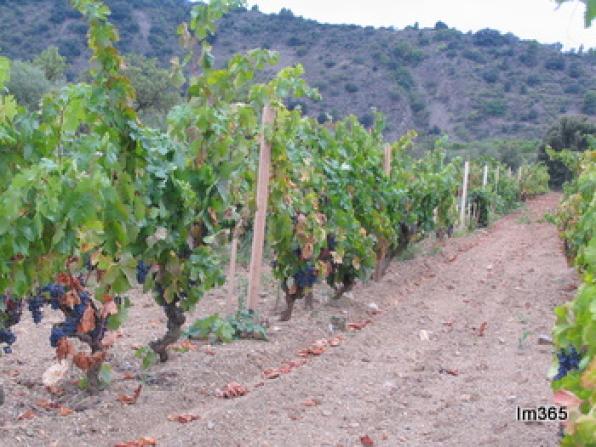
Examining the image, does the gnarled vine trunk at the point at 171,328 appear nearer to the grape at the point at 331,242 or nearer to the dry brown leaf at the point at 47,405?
the dry brown leaf at the point at 47,405

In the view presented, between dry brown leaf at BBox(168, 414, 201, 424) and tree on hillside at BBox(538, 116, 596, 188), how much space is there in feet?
104

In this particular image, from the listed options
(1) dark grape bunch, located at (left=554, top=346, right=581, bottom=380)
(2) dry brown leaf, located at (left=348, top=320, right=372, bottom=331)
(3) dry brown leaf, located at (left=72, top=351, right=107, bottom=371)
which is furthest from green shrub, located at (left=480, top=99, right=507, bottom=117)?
(1) dark grape bunch, located at (left=554, top=346, right=581, bottom=380)

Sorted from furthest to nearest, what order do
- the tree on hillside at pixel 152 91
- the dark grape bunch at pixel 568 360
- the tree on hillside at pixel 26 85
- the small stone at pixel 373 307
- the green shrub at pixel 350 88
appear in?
the green shrub at pixel 350 88 → the tree on hillside at pixel 152 91 → the tree on hillside at pixel 26 85 → the small stone at pixel 373 307 → the dark grape bunch at pixel 568 360

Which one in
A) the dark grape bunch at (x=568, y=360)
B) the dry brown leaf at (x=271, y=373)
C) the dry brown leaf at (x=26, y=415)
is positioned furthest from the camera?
the dry brown leaf at (x=271, y=373)

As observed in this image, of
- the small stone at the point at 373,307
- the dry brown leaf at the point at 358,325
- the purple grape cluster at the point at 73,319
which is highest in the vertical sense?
the purple grape cluster at the point at 73,319

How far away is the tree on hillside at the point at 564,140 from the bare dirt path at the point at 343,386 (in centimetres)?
2737

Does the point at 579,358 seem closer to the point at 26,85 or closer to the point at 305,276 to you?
the point at 305,276

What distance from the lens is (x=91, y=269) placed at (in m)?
4.70

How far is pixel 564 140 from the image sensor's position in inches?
1383

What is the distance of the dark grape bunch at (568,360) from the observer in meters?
3.24

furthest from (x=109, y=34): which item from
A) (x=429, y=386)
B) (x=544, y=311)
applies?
(x=544, y=311)

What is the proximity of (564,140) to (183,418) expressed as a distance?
33.6 m

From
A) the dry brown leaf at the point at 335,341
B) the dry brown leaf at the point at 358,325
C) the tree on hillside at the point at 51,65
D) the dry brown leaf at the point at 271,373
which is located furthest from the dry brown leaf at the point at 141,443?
the tree on hillside at the point at 51,65

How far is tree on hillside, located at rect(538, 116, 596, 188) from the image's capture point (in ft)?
113
